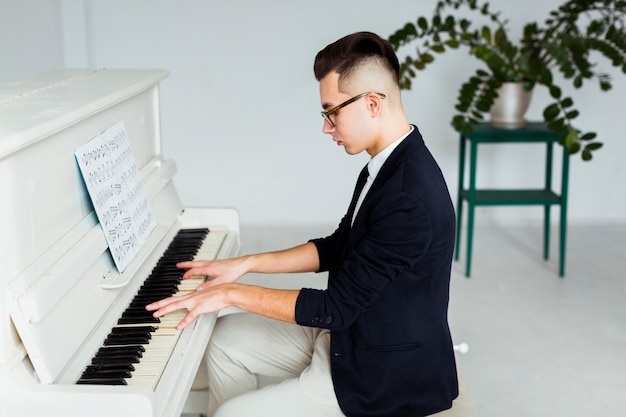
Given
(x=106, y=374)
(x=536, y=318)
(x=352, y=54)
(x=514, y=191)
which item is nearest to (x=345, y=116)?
(x=352, y=54)

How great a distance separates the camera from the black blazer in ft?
5.64

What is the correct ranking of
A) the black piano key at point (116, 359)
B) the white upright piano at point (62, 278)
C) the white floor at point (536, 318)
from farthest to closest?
the white floor at point (536, 318) < the black piano key at point (116, 359) < the white upright piano at point (62, 278)

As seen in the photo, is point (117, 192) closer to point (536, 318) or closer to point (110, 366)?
point (110, 366)

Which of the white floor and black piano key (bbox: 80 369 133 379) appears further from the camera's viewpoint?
the white floor

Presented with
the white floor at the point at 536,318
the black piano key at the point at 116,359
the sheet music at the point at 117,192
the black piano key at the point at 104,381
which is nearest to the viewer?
the black piano key at the point at 104,381

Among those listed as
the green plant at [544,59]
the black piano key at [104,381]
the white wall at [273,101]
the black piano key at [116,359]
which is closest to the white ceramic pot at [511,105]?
the green plant at [544,59]

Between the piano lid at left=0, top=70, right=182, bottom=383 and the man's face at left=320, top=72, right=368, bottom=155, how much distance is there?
0.52m

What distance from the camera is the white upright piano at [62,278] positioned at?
4.76 feet

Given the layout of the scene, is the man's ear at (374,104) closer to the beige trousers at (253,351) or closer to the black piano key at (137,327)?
the beige trousers at (253,351)

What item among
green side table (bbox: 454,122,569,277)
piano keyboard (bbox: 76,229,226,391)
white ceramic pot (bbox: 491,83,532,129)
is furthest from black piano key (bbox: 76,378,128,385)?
white ceramic pot (bbox: 491,83,532,129)

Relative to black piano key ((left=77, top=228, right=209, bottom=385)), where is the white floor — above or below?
below

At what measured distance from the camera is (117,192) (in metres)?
2.01

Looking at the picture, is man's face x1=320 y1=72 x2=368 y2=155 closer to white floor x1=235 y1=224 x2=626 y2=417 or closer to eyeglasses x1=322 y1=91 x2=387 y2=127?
eyeglasses x1=322 y1=91 x2=387 y2=127

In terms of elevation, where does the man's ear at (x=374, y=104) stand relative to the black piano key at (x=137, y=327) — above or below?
above
